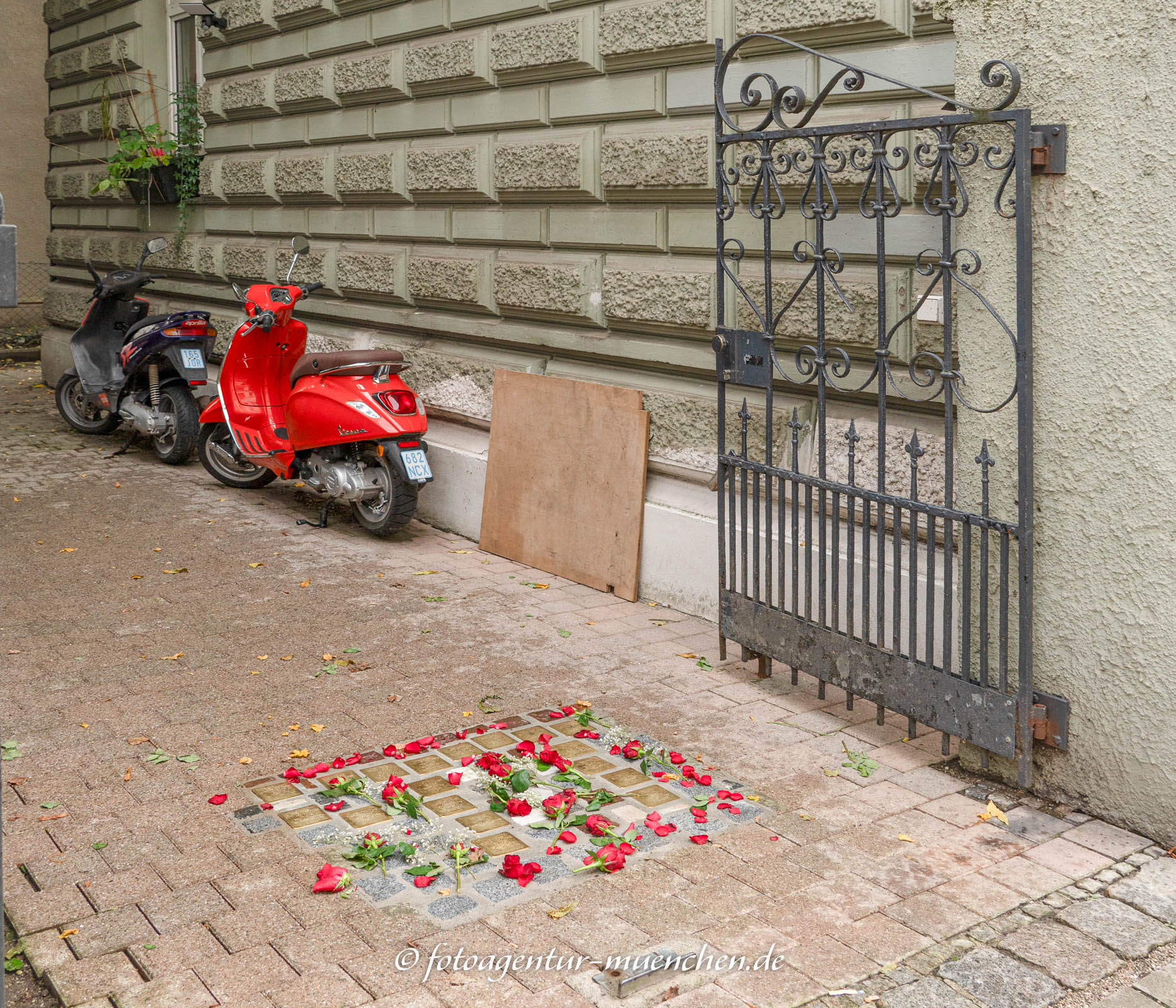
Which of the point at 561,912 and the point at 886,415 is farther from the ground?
the point at 886,415

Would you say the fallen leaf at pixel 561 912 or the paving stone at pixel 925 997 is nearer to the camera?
the paving stone at pixel 925 997

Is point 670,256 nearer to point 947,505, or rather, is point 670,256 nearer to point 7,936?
point 947,505

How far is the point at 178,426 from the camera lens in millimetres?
9273

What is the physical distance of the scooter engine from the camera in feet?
23.9

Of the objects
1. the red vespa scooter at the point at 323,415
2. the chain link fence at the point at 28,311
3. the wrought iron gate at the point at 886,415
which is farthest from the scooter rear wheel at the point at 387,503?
the chain link fence at the point at 28,311

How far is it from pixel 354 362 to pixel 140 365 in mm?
2832

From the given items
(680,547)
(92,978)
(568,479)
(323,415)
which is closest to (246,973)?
(92,978)

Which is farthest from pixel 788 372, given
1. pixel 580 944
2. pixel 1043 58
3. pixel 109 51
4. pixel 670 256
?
pixel 109 51

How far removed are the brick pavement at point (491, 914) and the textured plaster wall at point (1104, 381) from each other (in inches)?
13.5

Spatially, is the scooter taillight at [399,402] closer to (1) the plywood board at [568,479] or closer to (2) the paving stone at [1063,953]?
(1) the plywood board at [568,479]

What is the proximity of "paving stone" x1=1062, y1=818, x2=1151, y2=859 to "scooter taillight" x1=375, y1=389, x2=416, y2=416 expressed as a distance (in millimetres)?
4432

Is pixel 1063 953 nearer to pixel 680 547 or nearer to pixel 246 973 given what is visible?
pixel 246 973

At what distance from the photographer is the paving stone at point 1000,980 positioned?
2936 millimetres

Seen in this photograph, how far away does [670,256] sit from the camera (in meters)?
6.10
